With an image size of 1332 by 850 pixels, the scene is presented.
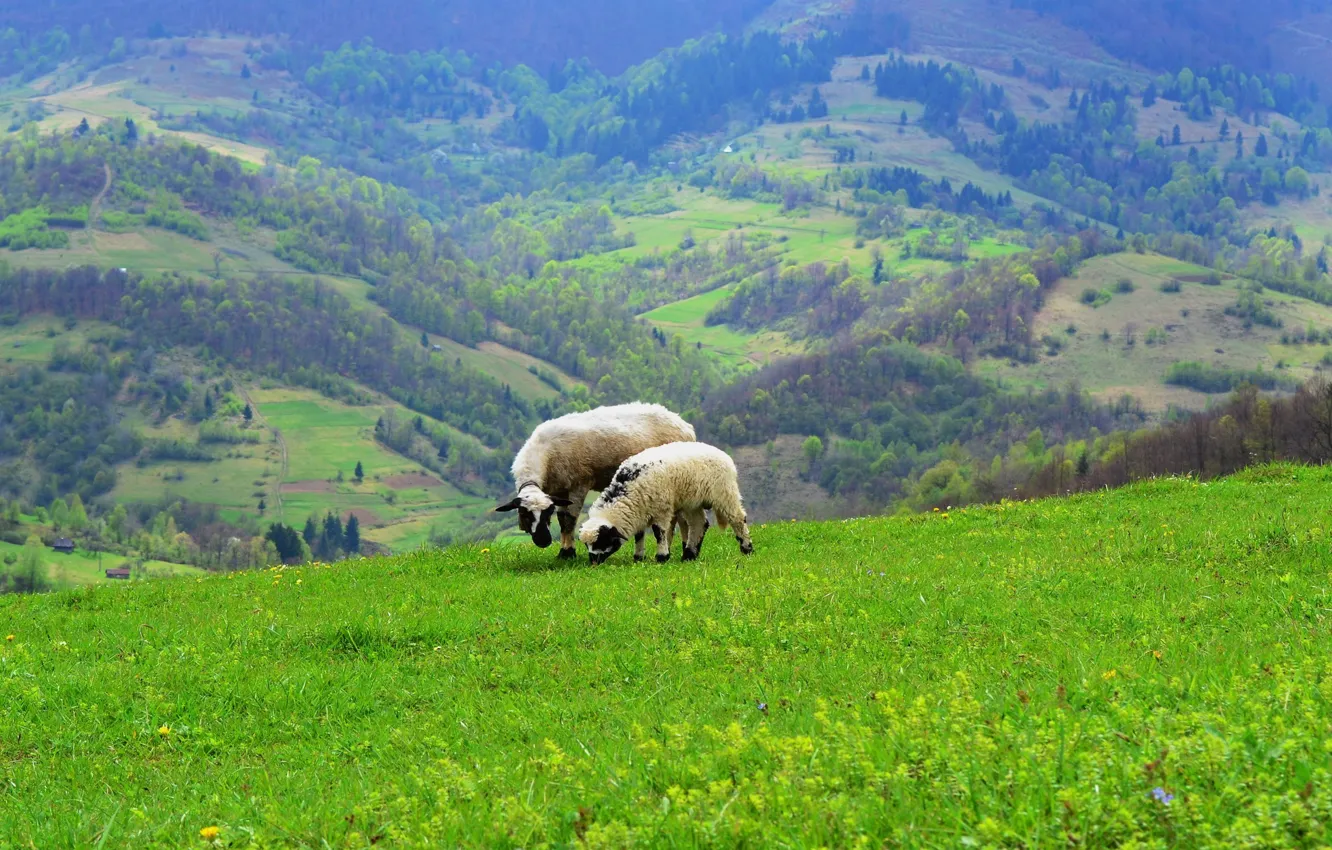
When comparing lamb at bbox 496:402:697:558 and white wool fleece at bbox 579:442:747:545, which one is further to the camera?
lamb at bbox 496:402:697:558

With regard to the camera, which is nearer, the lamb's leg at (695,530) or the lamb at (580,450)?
the lamb's leg at (695,530)

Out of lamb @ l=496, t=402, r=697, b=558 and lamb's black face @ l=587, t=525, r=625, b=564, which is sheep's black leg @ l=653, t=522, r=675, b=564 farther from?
lamb @ l=496, t=402, r=697, b=558

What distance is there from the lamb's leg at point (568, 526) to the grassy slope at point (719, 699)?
63 centimetres

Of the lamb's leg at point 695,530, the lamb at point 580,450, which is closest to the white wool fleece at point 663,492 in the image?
the lamb's leg at point 695,530

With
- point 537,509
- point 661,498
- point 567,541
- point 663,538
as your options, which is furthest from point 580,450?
point 663,538

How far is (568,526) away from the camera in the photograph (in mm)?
21750

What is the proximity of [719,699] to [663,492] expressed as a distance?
10058 millimetres

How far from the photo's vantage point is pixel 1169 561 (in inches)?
625

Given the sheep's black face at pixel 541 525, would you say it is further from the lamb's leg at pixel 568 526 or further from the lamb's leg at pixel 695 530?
the lamb's leg at pixel 695 530

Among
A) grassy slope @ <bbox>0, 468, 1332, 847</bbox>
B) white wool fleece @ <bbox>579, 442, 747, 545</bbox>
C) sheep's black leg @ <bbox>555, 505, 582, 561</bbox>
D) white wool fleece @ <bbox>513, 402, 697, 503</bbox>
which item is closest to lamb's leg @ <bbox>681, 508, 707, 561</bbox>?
white wool fleece @ <bbox>579, 442, 747, 545</bbox>

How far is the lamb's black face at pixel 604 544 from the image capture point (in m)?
20.4

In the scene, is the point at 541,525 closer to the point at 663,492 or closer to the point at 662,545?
the point at 662,545

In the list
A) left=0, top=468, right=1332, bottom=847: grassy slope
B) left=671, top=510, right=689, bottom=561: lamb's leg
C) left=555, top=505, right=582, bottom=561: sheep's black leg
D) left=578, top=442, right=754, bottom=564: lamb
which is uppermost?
left=0, top=468, right=1332, bottom=847: grassy slope

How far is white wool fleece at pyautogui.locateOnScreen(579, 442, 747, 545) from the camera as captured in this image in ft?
66.5
